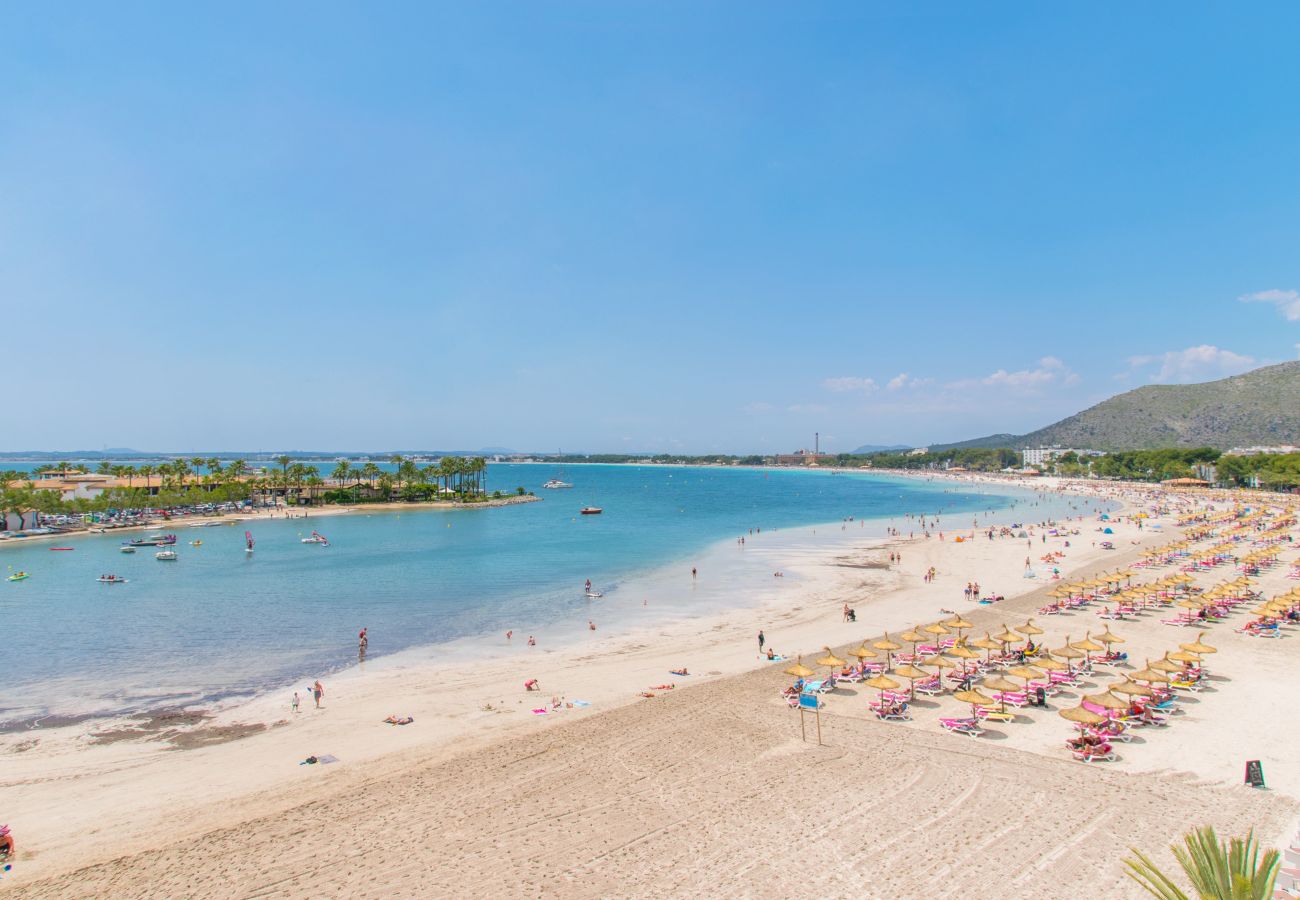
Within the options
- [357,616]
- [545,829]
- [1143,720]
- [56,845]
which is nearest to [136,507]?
[357,616]

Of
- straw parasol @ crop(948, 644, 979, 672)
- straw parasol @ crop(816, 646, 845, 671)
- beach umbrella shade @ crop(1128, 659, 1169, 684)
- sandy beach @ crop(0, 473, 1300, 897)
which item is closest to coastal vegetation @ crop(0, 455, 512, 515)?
sandy beach @ crop(0, 473, 1300, 897)

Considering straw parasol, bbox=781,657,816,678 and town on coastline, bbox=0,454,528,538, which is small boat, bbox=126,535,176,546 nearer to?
town on coastline, bbox=0,454,528,538

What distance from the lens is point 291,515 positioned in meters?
93.5

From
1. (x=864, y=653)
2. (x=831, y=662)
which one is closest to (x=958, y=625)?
(x=864, y=653)

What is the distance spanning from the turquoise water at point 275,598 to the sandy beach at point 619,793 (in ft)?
17.7

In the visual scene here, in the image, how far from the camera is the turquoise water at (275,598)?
82.2 feet

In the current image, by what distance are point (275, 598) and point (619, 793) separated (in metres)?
33.1

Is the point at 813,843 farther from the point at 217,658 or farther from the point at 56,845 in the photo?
the point at 217,658

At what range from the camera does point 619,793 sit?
14.3m

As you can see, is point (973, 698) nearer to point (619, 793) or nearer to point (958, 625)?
point (958, 625)

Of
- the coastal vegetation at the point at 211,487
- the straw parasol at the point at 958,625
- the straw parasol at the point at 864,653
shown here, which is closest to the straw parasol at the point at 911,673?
the straw parasol at the point at 864,653

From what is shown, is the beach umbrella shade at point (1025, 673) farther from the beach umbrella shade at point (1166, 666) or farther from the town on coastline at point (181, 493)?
the town on coastline at point (181, 493)

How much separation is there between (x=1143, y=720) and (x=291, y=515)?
325 feet

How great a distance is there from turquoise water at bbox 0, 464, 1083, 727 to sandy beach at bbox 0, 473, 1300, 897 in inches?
213
